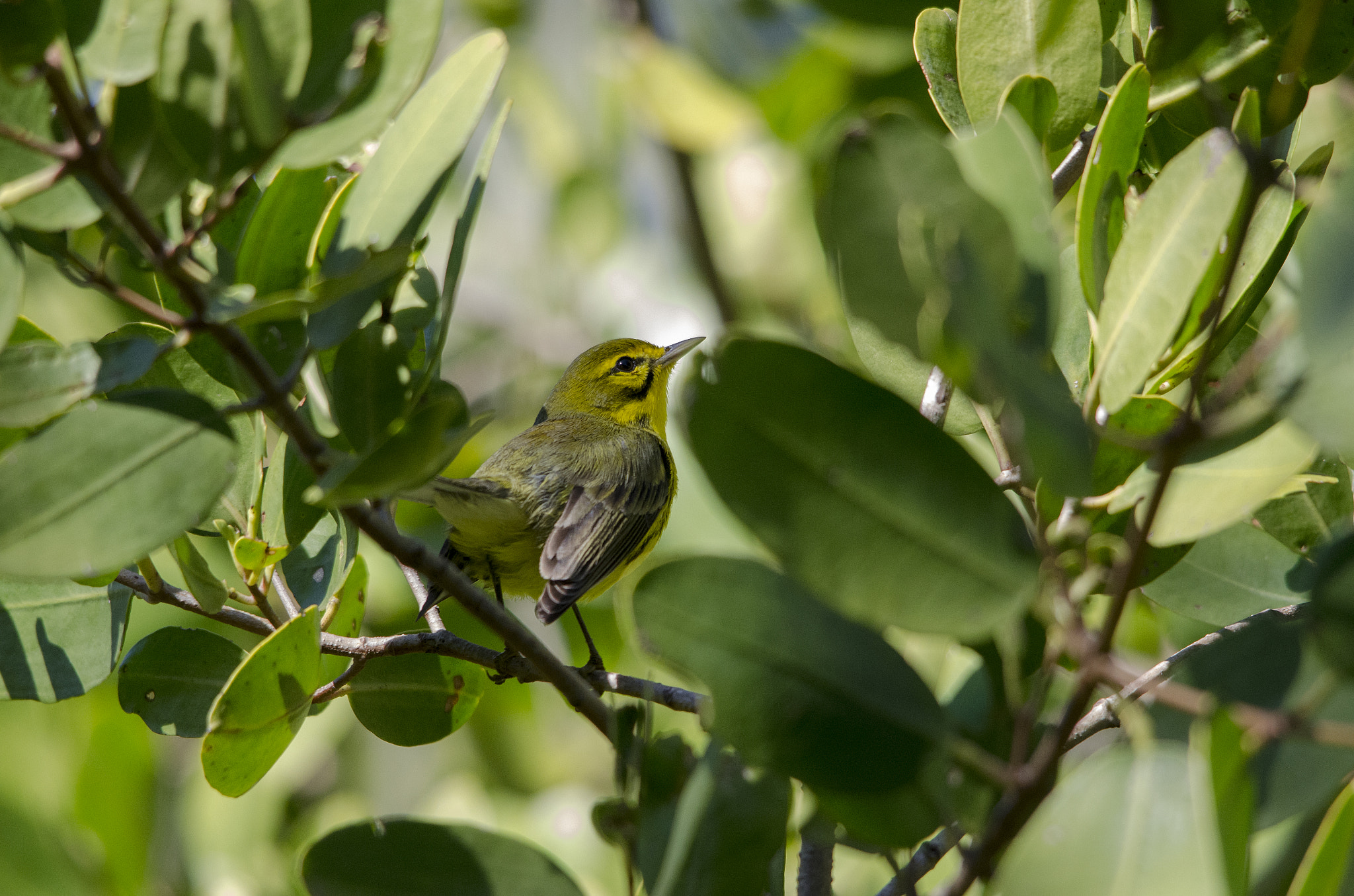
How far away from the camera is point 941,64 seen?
185cm

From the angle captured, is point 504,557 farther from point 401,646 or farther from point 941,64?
point 941,64

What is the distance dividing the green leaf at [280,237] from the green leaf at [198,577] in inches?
22.5

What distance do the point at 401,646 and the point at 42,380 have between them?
980 millimetres

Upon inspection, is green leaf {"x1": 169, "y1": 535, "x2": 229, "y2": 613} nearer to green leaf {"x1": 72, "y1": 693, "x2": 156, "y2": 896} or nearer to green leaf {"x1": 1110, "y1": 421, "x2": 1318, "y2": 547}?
green leaf {"x1": 1110, "y1": 421, "x2": 1318, "y2": 547}

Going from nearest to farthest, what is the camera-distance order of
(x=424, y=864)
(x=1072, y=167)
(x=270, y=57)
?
(x=270, y=57) → (x=424, y=864) → (x=1072, y=167)

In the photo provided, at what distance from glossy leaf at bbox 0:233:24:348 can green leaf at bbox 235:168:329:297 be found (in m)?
0.24

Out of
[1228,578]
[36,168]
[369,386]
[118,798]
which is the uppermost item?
[36,168]

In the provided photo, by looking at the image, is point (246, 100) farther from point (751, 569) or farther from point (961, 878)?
point (961, 878)

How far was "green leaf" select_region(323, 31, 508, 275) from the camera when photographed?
4.17ft

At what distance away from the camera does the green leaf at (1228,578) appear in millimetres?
1777

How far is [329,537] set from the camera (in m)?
2.08

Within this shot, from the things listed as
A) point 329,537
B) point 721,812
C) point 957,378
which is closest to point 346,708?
point 329,537

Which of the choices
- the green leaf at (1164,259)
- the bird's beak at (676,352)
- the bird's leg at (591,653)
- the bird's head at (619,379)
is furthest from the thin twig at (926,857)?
the bird's head at (619,379)

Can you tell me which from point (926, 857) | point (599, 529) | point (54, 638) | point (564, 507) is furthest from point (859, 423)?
point (564, 507)
